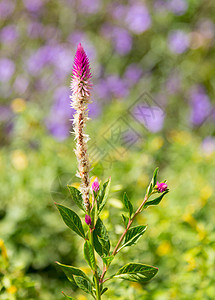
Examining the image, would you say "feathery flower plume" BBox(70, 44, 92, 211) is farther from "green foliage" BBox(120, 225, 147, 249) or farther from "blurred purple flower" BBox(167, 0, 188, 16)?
"blurred purple flower" BBox(167, 0, 188, 16)

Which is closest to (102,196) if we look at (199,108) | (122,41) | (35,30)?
(199,108)

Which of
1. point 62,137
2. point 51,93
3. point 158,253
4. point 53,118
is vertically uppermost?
point 51,93

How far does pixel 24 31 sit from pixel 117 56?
0.90 meters

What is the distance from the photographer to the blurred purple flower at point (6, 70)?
10.2 feet

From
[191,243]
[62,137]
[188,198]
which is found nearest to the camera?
[191,243]

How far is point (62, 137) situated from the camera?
2211 millimetres

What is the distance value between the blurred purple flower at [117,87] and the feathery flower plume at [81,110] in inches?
96.6

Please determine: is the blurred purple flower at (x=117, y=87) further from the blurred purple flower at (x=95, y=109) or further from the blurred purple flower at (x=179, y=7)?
the blurred purple flower at (x=179, y=7)

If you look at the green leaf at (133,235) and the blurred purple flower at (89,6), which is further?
the blurred purple flower at (89,6)

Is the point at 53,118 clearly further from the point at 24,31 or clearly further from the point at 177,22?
the point at 177,22

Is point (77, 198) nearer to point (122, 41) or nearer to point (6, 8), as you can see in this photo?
point (122, 41)

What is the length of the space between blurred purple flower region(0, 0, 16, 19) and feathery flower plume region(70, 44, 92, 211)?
357cm

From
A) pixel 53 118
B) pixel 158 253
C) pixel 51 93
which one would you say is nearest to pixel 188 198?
pixel 158 253

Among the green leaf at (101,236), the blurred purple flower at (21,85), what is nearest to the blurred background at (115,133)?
the blurred purple flower at (21,85)
